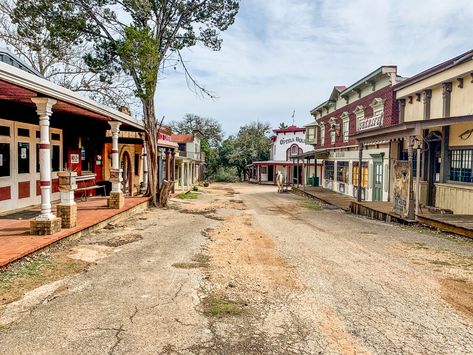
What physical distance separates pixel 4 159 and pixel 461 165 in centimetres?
1450

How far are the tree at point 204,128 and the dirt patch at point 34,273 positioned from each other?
2544 inches

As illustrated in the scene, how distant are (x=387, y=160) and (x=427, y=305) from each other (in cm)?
1460

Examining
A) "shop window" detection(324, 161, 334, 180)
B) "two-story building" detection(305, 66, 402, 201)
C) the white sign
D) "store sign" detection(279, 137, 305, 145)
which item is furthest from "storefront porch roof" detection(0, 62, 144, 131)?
"store sign" detection(279, 137, 305, 145)

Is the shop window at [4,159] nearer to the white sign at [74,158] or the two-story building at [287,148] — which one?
the white sign at [74,158]

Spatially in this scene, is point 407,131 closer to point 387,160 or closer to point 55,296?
point 387,160

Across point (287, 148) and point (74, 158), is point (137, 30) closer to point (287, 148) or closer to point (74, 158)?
point (74, 158)

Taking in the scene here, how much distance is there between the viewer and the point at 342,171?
2647 centimetres

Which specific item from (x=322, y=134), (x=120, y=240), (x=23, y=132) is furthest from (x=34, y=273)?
(x=322, y=134)

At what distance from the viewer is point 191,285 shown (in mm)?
5508

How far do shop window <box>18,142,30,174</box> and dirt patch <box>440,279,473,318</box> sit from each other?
38.4 ft

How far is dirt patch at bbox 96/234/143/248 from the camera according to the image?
27.7 ft

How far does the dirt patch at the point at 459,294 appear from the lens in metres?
4.76

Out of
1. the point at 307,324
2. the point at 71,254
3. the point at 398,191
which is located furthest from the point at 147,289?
the point at 398,191

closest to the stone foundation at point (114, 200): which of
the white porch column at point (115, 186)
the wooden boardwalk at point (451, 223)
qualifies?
the white porch column at point (115, 186)
